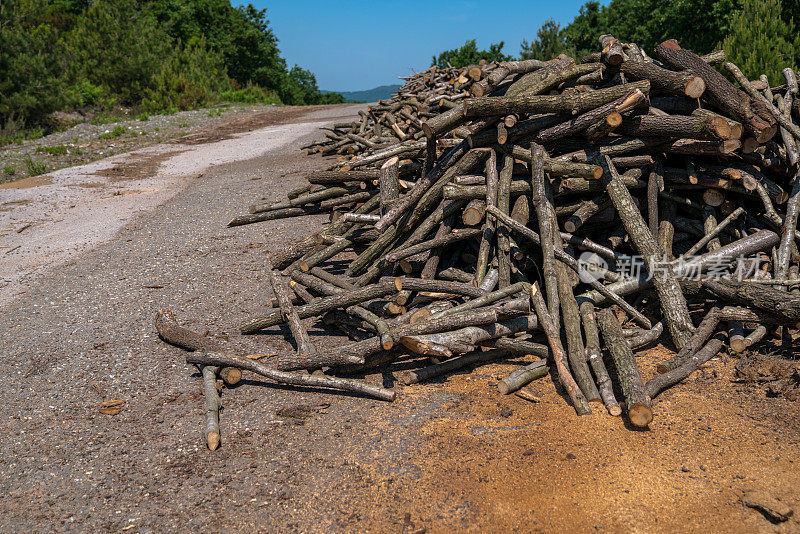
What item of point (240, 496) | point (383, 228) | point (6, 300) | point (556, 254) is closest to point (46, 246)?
point (6, 300)

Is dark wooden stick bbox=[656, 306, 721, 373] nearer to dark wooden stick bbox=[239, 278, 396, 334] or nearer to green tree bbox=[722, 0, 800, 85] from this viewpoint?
dark wooden stick bbox=[239, 278, 396, 334]

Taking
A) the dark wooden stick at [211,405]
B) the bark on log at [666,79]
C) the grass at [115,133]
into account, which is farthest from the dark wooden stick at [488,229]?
the grass at [115,133]

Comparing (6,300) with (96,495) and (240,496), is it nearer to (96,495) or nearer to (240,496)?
(96,495)

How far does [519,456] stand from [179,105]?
26818 mm

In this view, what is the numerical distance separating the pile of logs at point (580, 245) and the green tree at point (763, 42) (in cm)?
978

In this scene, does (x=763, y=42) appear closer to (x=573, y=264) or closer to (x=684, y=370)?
(x=573, y=264)

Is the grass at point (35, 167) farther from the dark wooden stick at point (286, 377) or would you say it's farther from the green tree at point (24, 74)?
the dark wooden stick at point (286, 377)

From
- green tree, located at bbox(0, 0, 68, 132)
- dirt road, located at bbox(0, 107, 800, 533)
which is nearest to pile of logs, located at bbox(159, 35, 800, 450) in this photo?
dirt road, located at bbox(0, 107, 800, 533)

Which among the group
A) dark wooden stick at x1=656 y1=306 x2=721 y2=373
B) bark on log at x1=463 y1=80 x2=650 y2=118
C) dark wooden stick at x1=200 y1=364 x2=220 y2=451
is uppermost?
bark on log at x1=463 y1=80 x2=650 y2=118

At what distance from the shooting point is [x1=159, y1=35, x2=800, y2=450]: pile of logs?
18.6 ft

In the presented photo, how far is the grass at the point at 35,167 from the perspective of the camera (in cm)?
1583

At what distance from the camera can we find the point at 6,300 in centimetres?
831

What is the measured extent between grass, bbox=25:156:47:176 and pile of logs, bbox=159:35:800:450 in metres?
12.4

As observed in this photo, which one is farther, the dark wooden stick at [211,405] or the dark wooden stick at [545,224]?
the dark wooden stick at [545,224]
